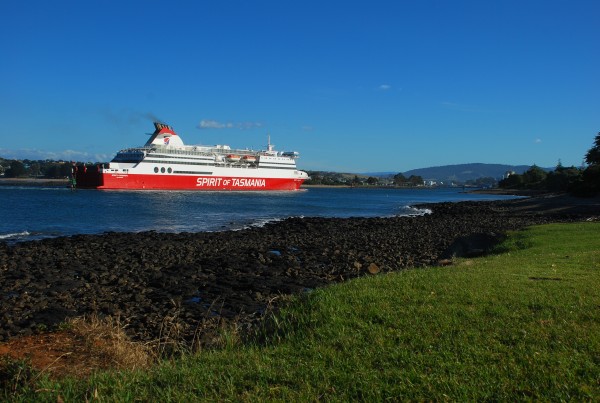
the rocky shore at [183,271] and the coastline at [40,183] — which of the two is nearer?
the rocky shore at [183,271]

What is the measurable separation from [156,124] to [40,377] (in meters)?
70.9

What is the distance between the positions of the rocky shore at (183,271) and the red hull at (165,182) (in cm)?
4407

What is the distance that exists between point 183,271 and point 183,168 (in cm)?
5747

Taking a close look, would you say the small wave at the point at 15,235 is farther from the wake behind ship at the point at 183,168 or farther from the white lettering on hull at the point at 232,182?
the white lettering on hull at the point at 232,182

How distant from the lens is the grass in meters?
3.58

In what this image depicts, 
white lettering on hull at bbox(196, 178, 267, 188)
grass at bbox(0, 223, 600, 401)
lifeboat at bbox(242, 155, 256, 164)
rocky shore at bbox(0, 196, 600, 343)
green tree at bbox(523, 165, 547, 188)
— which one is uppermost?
lifeboat at bbox(242, 155, 256, 164)

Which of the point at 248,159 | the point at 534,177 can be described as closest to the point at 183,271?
the point at 248,159

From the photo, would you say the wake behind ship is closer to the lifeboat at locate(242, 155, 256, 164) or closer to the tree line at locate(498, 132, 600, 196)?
the lifeboat at locate(242, 155, 256, 164)

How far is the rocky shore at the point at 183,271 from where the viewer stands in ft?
28.9

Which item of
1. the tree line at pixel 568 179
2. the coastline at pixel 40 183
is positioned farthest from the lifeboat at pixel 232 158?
the tree line at pixel 568 179

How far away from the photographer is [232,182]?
74.1m

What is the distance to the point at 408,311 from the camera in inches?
Answer: 215

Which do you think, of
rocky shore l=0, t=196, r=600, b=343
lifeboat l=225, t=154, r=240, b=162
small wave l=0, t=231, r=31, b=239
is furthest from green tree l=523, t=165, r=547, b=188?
small wave l=0, t=231, r=31, b=239

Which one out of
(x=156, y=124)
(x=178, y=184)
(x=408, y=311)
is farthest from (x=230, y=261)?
(x=156, y=124)
